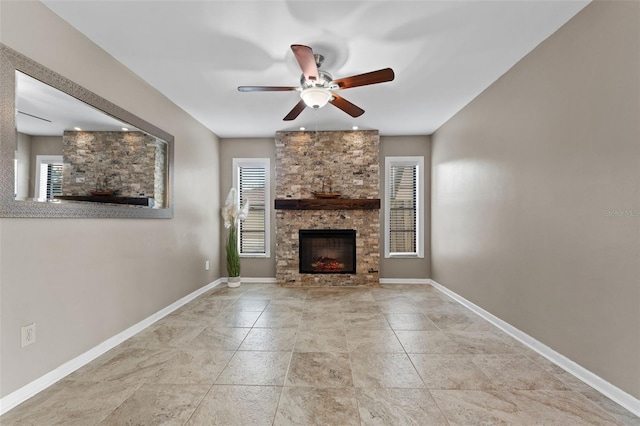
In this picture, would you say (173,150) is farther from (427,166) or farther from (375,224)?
(427,166)

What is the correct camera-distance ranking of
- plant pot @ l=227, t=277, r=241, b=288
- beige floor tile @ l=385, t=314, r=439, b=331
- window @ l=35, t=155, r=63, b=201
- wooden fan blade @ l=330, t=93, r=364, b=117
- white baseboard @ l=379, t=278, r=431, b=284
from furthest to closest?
white baseboard @ l=379, t=278, r=431, b=284, plant pot @ l=227, t=277, r=241, b=288, beige floor tile @ l=385, t=314, r=439, b=331, wooden fan blade @ l=330, t=93, r=364, b=117, window @ l=35, t=155, r=63, b=201

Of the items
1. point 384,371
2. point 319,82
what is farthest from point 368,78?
point 384,371

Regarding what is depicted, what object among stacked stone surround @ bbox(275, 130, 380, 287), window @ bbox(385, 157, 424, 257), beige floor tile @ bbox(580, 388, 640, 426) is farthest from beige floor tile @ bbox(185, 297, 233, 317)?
beige floor tile @ bbox(580, 388, 640, 426)

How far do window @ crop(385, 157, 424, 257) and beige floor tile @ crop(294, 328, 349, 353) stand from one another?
272 cm

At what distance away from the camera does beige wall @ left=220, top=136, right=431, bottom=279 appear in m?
5.29

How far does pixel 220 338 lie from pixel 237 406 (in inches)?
43.2

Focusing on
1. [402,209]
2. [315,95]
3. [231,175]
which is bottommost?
[402,209]

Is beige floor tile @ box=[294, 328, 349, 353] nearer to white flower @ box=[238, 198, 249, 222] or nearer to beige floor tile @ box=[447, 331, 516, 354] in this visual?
beige floor tile @ box=[447, 331, 516, 354]

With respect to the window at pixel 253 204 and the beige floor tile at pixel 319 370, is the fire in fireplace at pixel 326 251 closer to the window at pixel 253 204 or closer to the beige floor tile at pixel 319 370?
the window at pixel 253 204

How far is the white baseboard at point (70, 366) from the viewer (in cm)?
180

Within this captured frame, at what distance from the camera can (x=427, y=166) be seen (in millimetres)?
5270

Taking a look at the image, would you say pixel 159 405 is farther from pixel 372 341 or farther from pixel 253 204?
pixel 253 204

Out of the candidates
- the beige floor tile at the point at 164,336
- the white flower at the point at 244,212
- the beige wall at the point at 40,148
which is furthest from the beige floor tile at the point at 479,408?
the white flower at the point at 244,212

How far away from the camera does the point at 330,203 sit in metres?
4.96
